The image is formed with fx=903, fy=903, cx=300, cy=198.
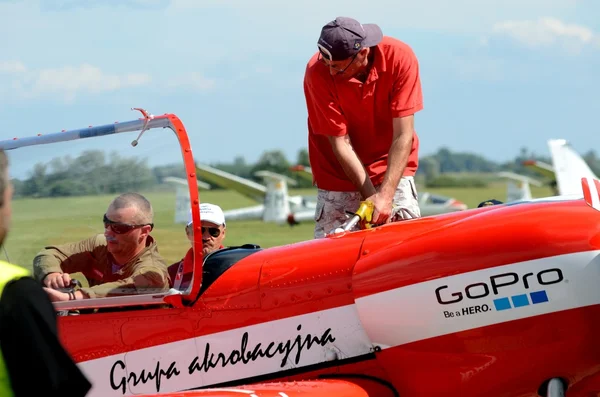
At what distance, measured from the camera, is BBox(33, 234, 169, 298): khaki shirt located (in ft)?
14.6

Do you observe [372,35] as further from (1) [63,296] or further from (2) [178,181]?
(1) [63,296]

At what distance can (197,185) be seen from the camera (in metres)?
4.43

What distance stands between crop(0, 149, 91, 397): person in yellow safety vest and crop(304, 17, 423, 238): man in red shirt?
10.1ft

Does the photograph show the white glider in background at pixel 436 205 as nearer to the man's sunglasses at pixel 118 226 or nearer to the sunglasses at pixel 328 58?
the sunglasses at pixel 328 58

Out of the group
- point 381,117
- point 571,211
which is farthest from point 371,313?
point 381,117

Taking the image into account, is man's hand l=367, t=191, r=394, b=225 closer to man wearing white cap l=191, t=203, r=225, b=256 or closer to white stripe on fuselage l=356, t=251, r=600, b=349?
man wearing white cap l=191, t=203, r=225, b=256

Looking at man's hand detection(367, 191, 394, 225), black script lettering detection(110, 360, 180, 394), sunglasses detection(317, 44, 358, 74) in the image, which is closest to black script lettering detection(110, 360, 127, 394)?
black script lettering detection(110, 360, 180, 394)

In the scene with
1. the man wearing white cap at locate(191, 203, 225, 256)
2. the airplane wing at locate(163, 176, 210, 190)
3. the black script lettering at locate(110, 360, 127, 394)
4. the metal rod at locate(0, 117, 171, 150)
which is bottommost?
the black script lettering at locate(110, 360, 127, 394)

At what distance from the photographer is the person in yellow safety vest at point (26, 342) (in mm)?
2002

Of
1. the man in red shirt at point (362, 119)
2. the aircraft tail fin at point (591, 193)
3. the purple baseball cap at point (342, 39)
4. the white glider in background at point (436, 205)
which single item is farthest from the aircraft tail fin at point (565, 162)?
the white glider in background at point (436, 205)

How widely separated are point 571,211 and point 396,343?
0.96 m

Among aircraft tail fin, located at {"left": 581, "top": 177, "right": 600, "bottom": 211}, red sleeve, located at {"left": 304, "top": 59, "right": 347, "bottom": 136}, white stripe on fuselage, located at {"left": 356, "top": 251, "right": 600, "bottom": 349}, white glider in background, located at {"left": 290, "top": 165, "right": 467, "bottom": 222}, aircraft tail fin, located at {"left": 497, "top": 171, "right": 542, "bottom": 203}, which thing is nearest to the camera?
white stripe on fuselage, located at {"left": 356, "top": 251, "right": 600, "bottom": 349}

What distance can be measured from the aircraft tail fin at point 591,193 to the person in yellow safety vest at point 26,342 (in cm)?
262

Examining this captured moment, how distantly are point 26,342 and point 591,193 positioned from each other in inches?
109
